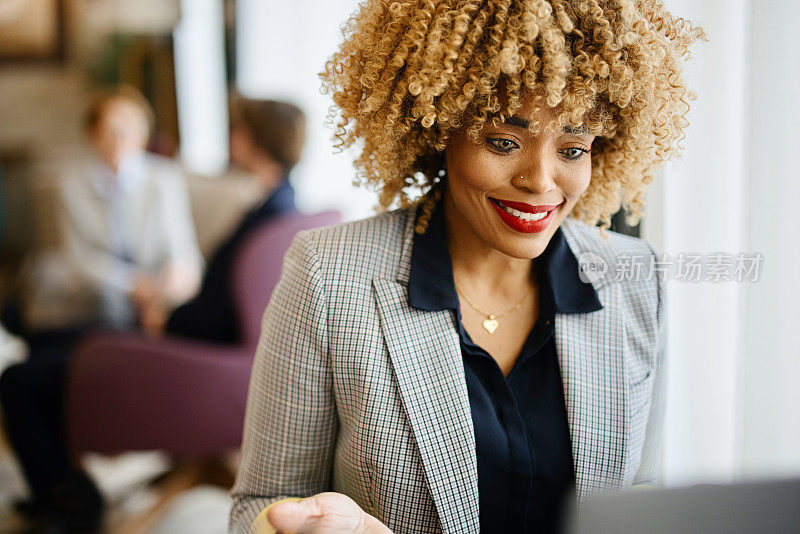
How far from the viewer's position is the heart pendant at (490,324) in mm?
1094

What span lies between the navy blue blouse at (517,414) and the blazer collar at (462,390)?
0.06ft

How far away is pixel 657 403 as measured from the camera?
45.7 inches

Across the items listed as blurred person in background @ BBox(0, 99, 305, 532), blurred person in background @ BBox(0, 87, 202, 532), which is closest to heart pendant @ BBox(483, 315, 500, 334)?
blurred person in background @ BBox(0, 99, 305, 532)

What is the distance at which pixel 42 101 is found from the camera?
4.93 m

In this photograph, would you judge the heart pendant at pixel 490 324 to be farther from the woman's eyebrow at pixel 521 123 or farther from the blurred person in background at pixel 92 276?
the blurred person in background at pixel 92 276

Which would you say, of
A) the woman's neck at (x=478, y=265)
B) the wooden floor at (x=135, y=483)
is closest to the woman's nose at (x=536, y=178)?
the woman's neck at (x=478, y=265)

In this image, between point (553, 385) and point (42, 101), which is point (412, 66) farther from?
point (42, 101)

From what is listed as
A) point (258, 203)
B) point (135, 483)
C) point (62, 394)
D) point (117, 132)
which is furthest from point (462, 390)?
point (117, 132)

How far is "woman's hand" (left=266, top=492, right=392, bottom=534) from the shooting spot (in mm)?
748

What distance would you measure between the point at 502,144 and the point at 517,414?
400 millimetres

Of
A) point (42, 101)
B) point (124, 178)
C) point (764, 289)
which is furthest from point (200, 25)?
point (764, 289)

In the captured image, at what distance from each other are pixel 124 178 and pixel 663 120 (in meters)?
2.71

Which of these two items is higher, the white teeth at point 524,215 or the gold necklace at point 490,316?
the white teeth at point 524,215

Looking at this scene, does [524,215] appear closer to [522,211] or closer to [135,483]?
[522,211]
